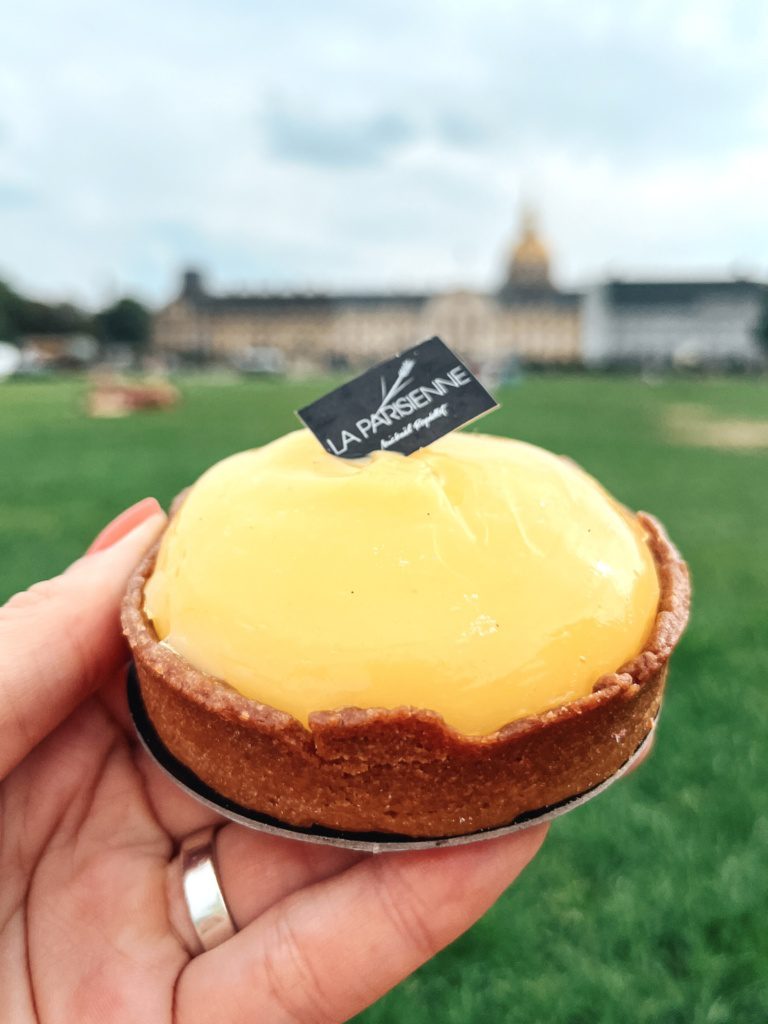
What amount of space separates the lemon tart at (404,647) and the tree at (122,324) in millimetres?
76685

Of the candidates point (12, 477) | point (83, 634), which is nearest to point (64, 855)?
point (83, 634)

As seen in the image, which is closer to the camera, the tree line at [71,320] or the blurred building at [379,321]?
the tree line at [71,320]

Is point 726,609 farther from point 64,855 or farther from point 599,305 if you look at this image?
point 599,305

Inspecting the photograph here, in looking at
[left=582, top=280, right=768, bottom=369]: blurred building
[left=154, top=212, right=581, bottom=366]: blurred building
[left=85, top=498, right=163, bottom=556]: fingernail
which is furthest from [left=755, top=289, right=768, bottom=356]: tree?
[left=85, top=498, right=163, bottom=556]: fingernail

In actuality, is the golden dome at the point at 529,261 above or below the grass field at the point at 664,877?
below

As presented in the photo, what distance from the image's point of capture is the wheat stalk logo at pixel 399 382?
1796 mm

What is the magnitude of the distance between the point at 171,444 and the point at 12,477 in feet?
10.0

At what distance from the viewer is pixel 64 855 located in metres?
1.81

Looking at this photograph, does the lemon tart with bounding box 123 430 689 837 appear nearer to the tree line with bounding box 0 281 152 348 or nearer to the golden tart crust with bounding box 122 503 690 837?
the golden tart crust with bounding box 122 503 690 837

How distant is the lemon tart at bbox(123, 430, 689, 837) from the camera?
4.37ft

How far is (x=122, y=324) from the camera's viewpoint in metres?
72.2

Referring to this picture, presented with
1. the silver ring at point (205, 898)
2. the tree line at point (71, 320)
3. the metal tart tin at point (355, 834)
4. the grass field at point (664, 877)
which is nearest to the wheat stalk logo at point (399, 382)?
the metal tart tin at point (355, 834)

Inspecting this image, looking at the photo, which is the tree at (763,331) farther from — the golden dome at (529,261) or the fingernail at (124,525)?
the fingernail at (124,525)

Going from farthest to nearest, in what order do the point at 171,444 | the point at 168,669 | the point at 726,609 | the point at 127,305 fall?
the point at 127,305, the point at 171,444, the point at 726,609, the point at 168,669
